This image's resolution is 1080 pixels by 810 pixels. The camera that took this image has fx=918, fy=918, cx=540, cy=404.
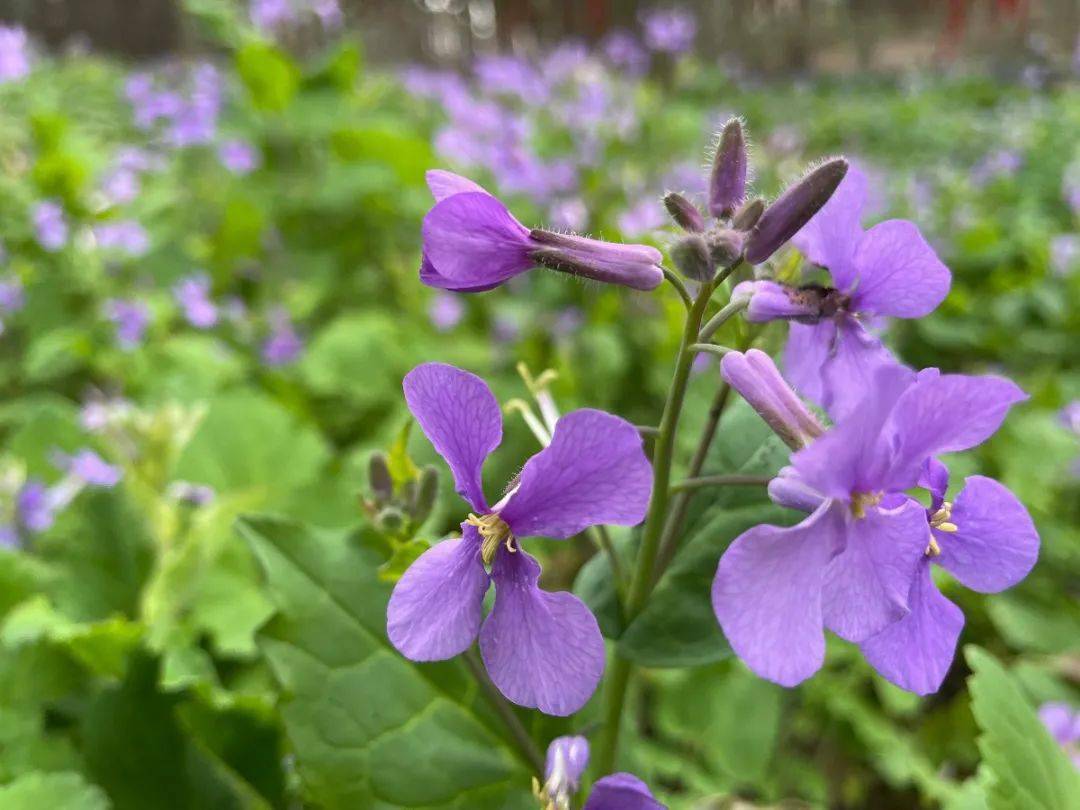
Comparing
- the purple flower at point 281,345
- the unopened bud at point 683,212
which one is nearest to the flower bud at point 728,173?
the unopened bud at point 683,212

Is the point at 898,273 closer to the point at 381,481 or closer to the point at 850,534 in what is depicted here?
the point at 850,534

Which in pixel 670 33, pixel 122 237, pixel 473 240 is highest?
pixel 473 240

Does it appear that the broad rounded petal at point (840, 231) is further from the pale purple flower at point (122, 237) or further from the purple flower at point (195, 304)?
the pale purple flower at point (122, 237)

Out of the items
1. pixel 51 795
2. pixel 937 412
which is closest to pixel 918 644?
pixel 937 412

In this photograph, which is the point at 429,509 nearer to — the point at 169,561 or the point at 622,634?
the point at 622,634

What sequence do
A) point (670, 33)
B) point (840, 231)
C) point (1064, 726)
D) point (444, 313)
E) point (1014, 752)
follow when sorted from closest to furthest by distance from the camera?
point (840, 231) < point (1014, 752) < point (1064, 726) < point (444, 313) < point (670, 33)

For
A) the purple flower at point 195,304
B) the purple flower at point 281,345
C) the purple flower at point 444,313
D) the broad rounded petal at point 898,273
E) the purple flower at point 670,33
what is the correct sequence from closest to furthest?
1. the broad rounded petal at point 898,273
2. the purple flower at point 195,304
3. the purple flower at point 281,345
4. the purple flower at point 444,313
5. the purple flower at point 670,33
